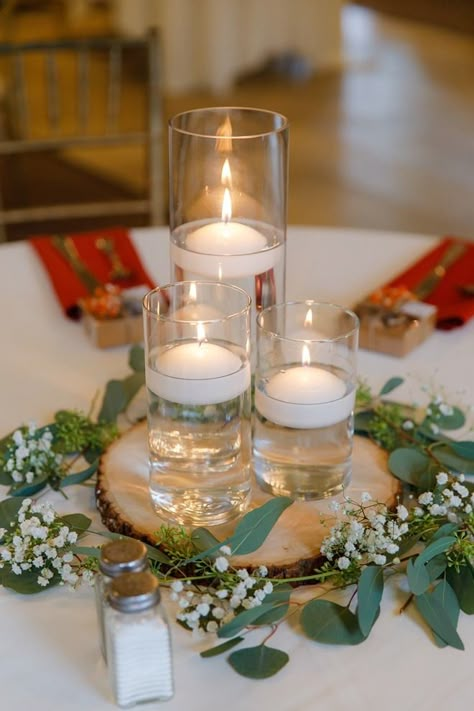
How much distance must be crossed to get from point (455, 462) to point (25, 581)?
0.43 meters

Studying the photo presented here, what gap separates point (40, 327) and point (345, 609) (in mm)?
662

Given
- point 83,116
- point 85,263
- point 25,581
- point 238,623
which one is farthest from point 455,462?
point 83,116

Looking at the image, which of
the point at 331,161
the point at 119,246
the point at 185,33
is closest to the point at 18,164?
the point at 331,161

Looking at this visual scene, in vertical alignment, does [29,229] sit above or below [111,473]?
below

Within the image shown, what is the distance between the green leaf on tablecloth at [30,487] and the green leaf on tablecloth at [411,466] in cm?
34

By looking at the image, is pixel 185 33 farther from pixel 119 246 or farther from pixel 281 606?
pixel 281 606

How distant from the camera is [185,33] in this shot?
4656 mm

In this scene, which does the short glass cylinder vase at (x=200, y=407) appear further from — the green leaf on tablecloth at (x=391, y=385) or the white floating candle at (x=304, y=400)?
the green leaf on tablecloth at (x=391, y=385)

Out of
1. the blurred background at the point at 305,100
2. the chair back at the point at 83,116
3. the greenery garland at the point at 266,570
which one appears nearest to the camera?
the greenery garland at the point at 266,570

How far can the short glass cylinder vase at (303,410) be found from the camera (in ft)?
2.82

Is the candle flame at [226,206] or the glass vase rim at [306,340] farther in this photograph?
the candle flame at [226,206]

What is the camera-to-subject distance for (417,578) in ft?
2.55

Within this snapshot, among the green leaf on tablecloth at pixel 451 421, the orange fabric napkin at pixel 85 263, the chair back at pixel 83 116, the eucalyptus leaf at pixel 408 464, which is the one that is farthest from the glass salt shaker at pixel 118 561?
the chair back at pixel 83 116

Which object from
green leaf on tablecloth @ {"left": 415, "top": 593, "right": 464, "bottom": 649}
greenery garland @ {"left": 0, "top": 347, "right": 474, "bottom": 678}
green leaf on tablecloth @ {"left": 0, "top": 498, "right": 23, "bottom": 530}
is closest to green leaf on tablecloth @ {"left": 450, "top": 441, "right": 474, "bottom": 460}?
greenery garland @ {"left": 0, "top": 347, "right": 474, "bottom": 678}
